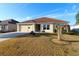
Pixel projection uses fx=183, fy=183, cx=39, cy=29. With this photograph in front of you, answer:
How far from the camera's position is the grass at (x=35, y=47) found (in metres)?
5.32

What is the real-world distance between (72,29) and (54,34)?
57cm

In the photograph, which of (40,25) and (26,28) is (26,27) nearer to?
(26,28)

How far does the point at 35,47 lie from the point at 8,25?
4.01 feet

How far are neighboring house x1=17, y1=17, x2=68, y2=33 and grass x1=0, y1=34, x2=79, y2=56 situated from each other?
30cm

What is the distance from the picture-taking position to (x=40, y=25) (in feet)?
19.7

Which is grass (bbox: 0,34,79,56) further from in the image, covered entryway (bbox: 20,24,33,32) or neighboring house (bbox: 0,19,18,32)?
neighboring house (bbox: 0,19,18,32)

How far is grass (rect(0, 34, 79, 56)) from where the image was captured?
532 centimetres

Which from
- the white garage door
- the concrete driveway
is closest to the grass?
the concrete driveway

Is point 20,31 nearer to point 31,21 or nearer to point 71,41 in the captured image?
point 31,21

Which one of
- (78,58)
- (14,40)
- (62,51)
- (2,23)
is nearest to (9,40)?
(14,40)

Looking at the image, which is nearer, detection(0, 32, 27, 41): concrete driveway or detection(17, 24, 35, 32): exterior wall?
detection(0, 32, 27, 41): concrete driveway

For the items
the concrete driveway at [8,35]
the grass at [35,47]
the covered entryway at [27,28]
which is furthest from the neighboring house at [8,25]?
the grass at [35,47]

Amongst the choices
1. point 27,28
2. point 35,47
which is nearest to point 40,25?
point 27,28

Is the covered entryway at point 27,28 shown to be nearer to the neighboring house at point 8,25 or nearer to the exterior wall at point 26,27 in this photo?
the exterior wall at point 26,27
